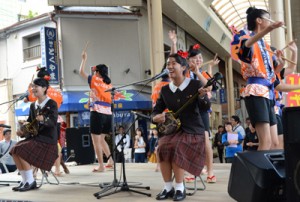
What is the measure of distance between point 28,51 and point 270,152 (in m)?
14.2

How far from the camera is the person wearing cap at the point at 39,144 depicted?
4.27 meters

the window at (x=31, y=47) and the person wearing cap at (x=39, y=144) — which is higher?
the window at (x=31, y=47)

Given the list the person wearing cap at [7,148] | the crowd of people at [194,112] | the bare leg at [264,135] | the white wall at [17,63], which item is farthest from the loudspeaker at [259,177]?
the white wall at [17,63]

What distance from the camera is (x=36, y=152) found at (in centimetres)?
430

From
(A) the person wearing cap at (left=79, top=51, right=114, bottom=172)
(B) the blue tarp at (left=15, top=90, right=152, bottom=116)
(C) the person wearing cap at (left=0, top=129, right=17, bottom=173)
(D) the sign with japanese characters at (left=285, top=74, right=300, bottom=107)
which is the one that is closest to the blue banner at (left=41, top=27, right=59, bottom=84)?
(B) the blue tarp at (left=15, top=90, right=152, bottom=116)

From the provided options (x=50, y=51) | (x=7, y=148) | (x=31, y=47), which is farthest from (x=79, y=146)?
(x=31, y=47)

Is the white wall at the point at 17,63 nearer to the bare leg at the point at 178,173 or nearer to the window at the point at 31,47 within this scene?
the window at the point at 31,47

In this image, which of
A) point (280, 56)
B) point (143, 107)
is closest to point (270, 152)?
point (280, 56)

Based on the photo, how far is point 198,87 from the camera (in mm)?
3484

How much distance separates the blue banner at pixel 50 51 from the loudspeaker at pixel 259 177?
11503 millimetres

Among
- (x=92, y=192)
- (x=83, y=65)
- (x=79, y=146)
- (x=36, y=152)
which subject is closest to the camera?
(x=92, y=192)

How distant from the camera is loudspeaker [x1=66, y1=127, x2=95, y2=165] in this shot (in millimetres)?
7793

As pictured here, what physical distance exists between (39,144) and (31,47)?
11655mm

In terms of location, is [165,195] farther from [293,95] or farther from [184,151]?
[293,95]
